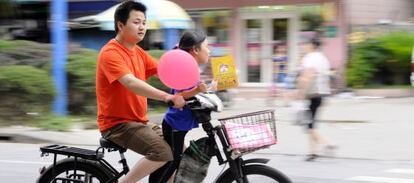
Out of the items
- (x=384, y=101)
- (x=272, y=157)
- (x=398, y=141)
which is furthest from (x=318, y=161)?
(x=384, y=101)

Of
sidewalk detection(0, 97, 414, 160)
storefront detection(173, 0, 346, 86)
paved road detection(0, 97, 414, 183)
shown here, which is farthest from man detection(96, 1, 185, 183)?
storefront detection(173, 0, 346, 86)

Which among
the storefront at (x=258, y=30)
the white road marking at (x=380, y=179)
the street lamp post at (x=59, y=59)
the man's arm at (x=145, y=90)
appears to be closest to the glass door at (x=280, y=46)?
the storefront at (x=258, y=30)

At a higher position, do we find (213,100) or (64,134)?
(213,100)

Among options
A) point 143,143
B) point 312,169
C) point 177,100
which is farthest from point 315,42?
point 177,100

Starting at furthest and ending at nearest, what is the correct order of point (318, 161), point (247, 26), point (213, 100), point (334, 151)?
point (247, 26) → point (334, 151) → point (318, 161) → point (213, 100)

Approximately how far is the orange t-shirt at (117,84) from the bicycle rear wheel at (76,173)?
39cm

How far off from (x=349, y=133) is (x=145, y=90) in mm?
8048

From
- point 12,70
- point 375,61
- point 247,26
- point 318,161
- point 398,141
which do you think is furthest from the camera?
point 247,26

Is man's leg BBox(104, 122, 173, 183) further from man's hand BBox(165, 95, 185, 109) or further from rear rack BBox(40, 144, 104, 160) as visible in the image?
man's hand BBox(165, 95, 185, 109)

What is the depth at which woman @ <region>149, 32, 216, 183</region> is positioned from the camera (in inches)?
178

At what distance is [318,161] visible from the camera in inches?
359

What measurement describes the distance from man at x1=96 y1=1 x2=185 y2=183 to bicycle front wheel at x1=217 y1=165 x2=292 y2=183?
0.49m

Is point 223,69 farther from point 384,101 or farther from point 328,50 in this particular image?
point 328,50

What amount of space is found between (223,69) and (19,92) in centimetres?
836
